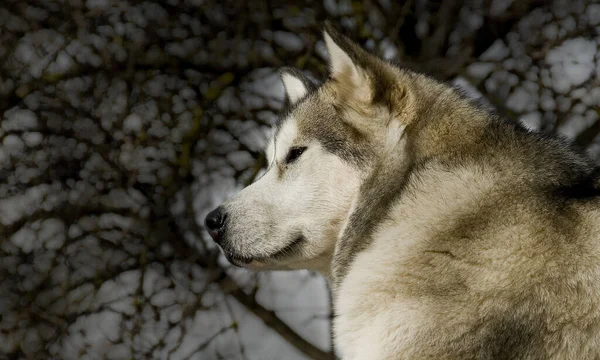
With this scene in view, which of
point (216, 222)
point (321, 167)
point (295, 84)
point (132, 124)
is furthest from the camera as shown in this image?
point (132, 124)

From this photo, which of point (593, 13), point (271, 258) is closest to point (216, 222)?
point (271, 258)

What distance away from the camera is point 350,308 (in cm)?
278

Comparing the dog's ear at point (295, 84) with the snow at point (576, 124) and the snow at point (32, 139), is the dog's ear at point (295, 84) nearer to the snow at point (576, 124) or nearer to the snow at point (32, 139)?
the snow at point (576, 124)

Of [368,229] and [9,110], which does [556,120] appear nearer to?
[368,229]

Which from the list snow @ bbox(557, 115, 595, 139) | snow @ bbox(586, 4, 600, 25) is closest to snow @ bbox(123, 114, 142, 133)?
snow @ bbox(557, 115, 595, 139)

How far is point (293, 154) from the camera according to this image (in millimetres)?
3160

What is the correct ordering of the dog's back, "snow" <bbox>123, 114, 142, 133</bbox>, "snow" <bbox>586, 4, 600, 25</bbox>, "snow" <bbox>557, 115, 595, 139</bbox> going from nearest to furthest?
the dog's back, "snow" <bbox>557, 115, 595, 139</bbox>, "snow" <bbox>586, 4, 600, 25</bbox>, "snow" <bbox>123, 114, 142, 133</bbox>

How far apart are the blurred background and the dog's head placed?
350 centimetres

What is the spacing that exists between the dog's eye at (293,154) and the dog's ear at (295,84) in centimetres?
52

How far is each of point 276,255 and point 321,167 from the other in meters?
0.42

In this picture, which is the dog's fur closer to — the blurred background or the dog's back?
the dog's back

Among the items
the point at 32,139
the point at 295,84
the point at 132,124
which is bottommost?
the point at 32,139

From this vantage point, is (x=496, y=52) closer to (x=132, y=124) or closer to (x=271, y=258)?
(x=132, y=124)

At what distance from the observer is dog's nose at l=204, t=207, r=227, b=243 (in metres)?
3.14
